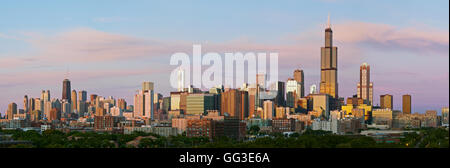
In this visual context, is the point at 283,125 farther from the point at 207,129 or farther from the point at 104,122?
the point at 207,129

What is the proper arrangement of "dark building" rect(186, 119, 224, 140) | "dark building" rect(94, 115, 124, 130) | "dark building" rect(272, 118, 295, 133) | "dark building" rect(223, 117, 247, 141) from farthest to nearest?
"dark building" rect(94, 115, 124, 130), "dark building" rect(272, 118, 295, 133), "dark building" rect(223, 117, 247, 141), "dark building" rect(186, 119, 224, 140)

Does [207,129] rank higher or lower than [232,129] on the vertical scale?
higher

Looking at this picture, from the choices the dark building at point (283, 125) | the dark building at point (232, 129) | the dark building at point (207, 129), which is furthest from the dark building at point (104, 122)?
the dark building at point (232, 129)

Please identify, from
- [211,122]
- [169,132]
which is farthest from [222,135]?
[169,132]

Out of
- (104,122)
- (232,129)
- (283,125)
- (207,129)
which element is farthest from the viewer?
(104,122)

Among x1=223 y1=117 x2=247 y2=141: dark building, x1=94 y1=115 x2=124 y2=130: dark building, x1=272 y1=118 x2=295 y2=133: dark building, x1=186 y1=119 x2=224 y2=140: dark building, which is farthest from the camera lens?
x1=94 y1=115 x2=124 y2=130: dark building

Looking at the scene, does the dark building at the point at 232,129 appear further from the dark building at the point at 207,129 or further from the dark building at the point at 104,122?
the dark building at the point at 104,122

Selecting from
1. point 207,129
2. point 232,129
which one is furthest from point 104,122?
point 207,129

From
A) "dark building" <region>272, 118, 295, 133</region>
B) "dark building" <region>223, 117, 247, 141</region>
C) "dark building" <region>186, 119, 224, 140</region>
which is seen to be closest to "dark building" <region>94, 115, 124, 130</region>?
"dark building" <region>272, 118, 295, 133</region>

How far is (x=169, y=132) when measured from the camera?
490 ft

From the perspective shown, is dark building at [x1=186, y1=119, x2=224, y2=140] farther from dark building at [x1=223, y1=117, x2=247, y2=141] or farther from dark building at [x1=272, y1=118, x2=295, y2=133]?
dark building at [x1=272, y1=118, x2=295, y2=133]

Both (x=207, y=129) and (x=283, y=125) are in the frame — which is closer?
(x=207, y=129)
